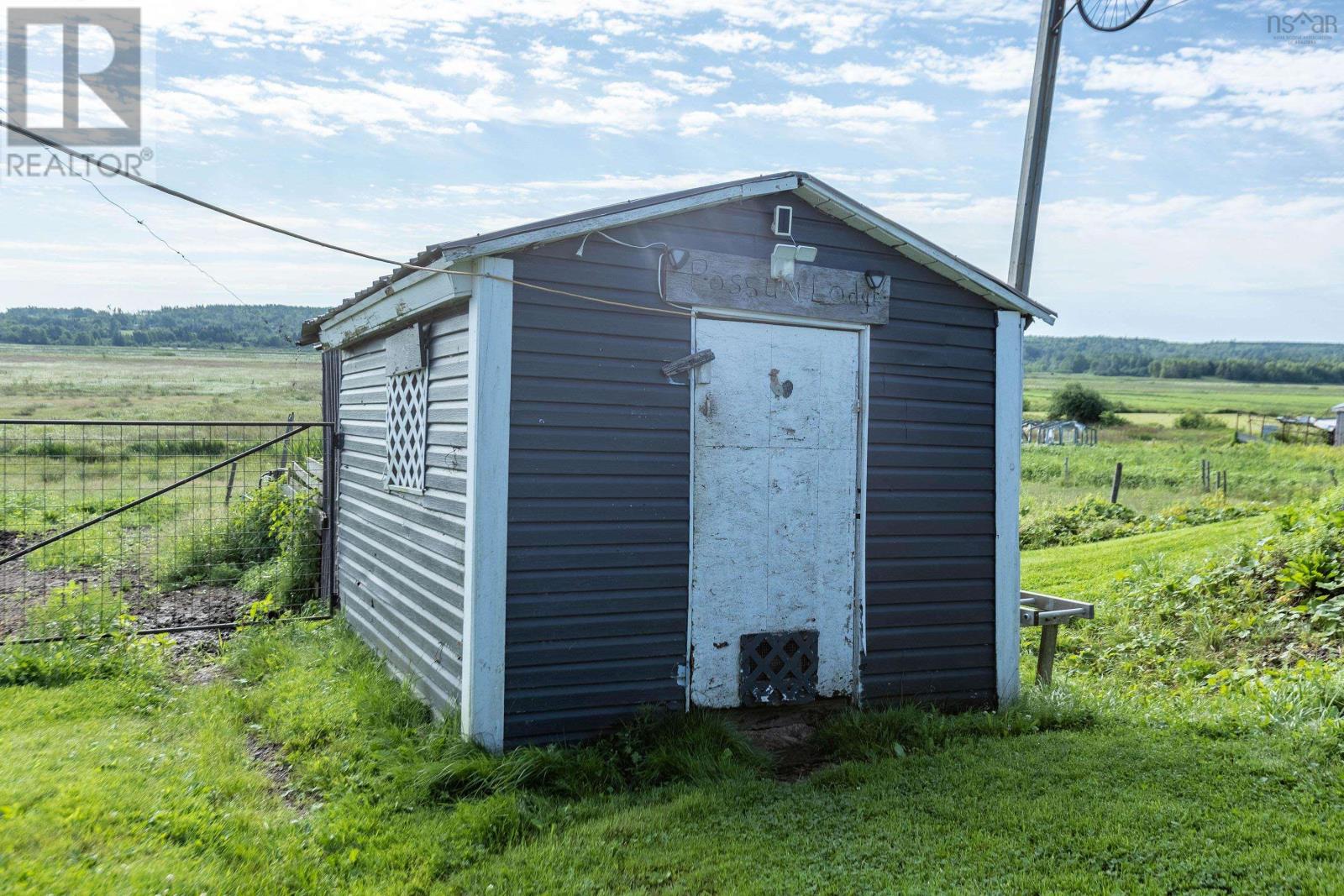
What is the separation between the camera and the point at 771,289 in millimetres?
5402

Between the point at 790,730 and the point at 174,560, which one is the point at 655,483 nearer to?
the point at 790,730

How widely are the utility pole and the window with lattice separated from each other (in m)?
5.11

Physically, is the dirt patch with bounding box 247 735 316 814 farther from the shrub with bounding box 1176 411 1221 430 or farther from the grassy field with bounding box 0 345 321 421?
the shrub with bounding box 1176 411 1221 430

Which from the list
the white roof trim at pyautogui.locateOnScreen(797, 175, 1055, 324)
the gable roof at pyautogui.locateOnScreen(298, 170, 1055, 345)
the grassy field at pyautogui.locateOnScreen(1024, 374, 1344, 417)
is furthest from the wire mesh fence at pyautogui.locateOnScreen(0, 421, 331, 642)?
the grassy field at pyautogui.locateOnScreen(1024, 374, 1344, 417)

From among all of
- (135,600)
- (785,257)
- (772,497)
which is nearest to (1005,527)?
(772,497)

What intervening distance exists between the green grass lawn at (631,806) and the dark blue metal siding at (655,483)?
1.55 feet

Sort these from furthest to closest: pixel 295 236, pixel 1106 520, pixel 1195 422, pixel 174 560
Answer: pixel 1195 422, pixel 1106 520, pixel 174 560, pixel 295 236

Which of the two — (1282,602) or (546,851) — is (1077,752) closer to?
(546,851)

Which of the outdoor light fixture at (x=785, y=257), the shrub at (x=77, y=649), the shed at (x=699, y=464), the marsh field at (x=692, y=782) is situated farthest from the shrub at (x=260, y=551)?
the outdoor light fixture at (x=785, y=257)

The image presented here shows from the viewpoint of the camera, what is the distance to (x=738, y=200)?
5.31m

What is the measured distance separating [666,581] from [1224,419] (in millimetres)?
56652

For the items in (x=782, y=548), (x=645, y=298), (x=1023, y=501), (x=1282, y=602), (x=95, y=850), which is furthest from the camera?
(x=1023, y=501)

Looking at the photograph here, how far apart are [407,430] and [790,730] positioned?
3.21m

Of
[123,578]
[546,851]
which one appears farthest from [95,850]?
[123,578]
